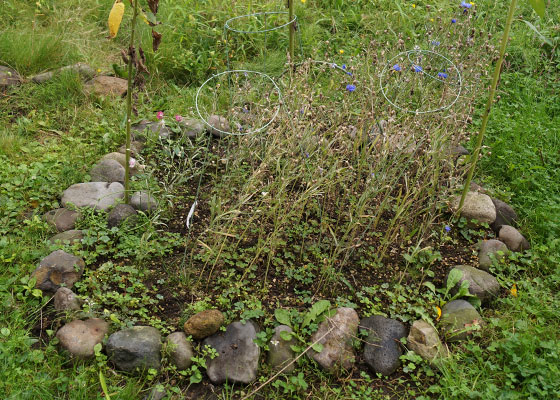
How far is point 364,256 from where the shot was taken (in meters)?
3.28

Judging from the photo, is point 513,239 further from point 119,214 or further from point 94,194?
point 94,194

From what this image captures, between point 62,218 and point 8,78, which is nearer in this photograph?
point 62,218

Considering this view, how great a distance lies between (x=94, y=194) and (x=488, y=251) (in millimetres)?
2392

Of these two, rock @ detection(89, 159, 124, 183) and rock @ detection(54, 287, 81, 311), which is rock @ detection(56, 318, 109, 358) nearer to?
rock @ detection(54, 287, 81, 311)

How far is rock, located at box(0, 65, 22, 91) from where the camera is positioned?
4510 millimetres

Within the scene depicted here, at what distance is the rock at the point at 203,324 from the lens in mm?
2637

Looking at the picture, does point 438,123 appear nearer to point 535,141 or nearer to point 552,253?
point 535,141

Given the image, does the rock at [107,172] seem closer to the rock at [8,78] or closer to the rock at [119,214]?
the rock at [119,214]

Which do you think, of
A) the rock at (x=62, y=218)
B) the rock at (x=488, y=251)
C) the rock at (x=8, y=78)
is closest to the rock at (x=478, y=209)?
the rock at (x=488, y=251)

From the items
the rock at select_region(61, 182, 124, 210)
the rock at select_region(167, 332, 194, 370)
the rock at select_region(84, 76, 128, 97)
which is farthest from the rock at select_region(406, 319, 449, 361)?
the rock at select_region(84, 76, 128, 97)

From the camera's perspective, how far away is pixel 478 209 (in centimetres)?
353

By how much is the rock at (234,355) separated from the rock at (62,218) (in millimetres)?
1166

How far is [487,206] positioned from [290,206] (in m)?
1.27

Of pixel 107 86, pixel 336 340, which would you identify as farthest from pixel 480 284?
→ pixel 107 86
